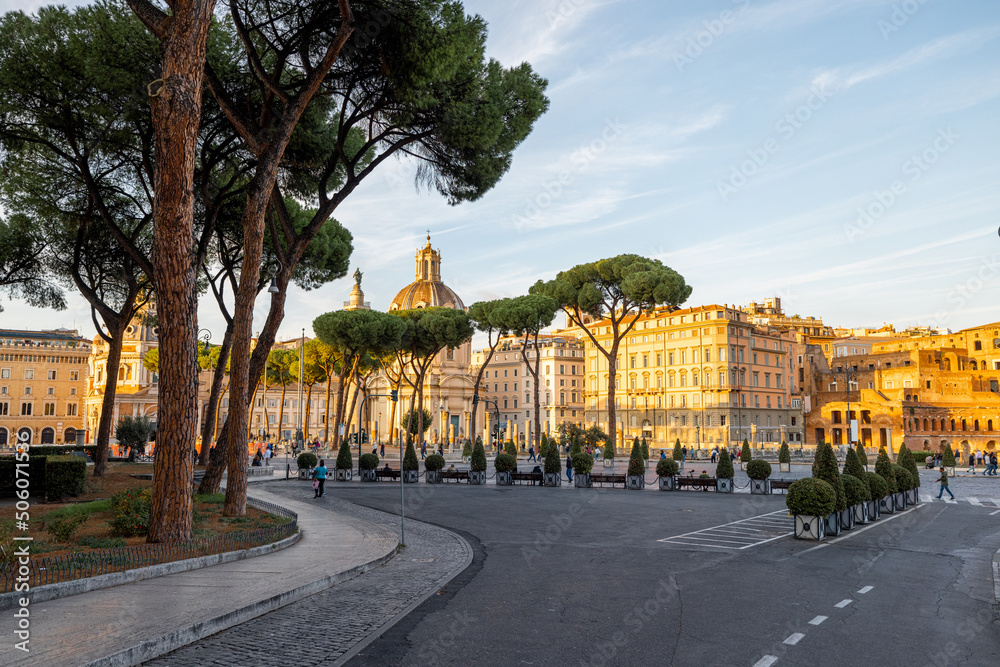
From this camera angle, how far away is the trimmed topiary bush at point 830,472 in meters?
15.9

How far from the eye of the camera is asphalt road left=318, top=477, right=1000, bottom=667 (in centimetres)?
721

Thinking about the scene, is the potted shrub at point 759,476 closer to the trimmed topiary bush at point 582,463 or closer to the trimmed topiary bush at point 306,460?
the trimmed topiary bush at point 582,463

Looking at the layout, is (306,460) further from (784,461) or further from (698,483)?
(784,461)

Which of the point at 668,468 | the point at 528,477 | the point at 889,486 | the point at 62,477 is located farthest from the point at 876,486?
the point at 62,477

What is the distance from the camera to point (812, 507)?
15.0 metres

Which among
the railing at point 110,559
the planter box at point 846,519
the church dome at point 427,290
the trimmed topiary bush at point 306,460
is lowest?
the trimmed topiary bush at point 306,460

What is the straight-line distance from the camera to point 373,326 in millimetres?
55031

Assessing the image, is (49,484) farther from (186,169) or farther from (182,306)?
(186,169)

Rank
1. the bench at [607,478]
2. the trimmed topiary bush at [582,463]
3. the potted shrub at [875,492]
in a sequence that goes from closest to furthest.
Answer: the potted shrub at [875,492] < the trimmed topiary bush at [582,463] < the bench at [607,478]

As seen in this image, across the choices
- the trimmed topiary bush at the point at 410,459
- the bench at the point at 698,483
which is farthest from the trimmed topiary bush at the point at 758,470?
the trimmed topiary bush at the point at 410,459

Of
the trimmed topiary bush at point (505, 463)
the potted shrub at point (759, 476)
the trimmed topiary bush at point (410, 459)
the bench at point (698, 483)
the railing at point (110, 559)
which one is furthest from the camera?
the trimmed topiary bush at point (505, 463)

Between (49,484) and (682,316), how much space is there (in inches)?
2859

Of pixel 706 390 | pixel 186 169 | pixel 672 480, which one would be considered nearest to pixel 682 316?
pixel 706 390

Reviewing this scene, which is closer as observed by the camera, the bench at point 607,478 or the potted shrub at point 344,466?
the bench at point 607,478
